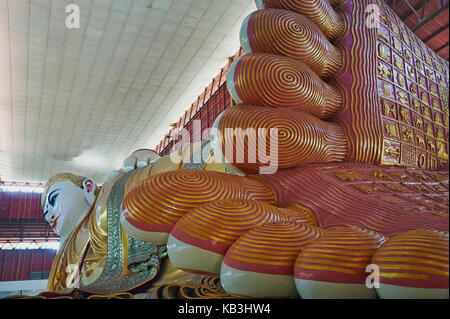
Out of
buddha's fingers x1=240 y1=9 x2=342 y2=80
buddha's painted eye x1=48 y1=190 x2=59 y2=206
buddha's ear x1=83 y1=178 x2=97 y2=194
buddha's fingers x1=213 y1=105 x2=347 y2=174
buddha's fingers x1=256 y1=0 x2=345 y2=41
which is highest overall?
buddha's fingers x1=256 y1=0 x2=345 y2=41

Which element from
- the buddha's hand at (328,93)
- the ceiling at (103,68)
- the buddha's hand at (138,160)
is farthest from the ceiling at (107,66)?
the buddha's hand at (138,160)

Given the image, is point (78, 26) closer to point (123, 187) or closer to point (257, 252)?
point (123, 187)

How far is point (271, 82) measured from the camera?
1208mm

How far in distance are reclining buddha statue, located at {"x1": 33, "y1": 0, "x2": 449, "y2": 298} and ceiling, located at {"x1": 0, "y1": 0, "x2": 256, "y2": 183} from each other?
3871 mm

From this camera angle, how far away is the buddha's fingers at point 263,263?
0.68 metres

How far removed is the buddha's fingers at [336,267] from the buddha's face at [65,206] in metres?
1.59

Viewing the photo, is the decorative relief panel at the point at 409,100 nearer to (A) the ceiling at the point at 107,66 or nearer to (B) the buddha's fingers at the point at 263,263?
(B) the buddha's fingers at the point at 263,263

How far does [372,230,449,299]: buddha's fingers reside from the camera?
0.51 metres

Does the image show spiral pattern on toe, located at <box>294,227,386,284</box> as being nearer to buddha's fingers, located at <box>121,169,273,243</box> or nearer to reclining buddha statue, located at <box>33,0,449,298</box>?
reclining buddha statue, located at <box>33,0,449,298</box>

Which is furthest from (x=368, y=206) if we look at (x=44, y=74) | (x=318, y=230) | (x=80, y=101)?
(x=80, y=101)

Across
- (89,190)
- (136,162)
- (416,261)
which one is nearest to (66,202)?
(89,190)

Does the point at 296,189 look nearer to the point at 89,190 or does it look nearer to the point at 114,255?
the point at 114,255

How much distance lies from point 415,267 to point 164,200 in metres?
0.53

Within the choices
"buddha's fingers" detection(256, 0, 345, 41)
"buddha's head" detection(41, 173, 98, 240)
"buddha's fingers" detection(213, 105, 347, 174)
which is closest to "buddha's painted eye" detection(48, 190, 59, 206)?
"buddha's head" detection(41, 173, 98, 240)
